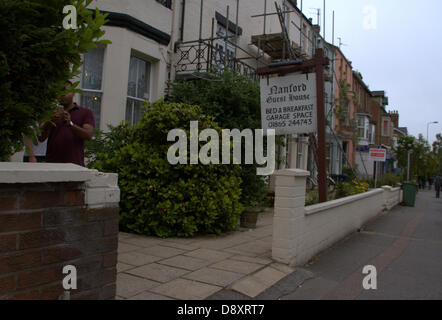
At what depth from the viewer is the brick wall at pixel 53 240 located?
86.5 inches

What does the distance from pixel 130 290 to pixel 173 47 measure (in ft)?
25.9

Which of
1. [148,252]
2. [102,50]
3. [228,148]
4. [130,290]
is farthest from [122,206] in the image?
[102,50]

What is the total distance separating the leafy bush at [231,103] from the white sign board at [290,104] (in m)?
2.40

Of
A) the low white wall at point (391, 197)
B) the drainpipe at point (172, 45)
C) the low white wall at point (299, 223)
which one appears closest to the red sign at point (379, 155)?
the low white wall at point (391, 197)

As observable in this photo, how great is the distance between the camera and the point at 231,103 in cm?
940

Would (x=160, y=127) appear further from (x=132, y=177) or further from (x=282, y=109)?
(x=282, y=109)

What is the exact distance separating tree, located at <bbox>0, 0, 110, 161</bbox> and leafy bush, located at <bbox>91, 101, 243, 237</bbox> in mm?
3490

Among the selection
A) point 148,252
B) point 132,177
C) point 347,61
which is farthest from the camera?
point 347,61

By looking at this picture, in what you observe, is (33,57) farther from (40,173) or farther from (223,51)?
(223,51)

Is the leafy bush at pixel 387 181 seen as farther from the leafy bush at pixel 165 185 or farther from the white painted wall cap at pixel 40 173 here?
the white painted wall cap at pixel 40 173

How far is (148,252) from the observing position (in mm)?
5277

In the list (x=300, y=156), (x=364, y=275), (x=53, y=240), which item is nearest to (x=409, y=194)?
(x=300, y=156)

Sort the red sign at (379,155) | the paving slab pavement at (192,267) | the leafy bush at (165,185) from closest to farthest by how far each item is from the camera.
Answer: the paving slab pavement at (192,267)
the leafy bush at (165,185)
the red sign at (379,155)

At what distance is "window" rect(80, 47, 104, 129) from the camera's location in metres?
8.09
